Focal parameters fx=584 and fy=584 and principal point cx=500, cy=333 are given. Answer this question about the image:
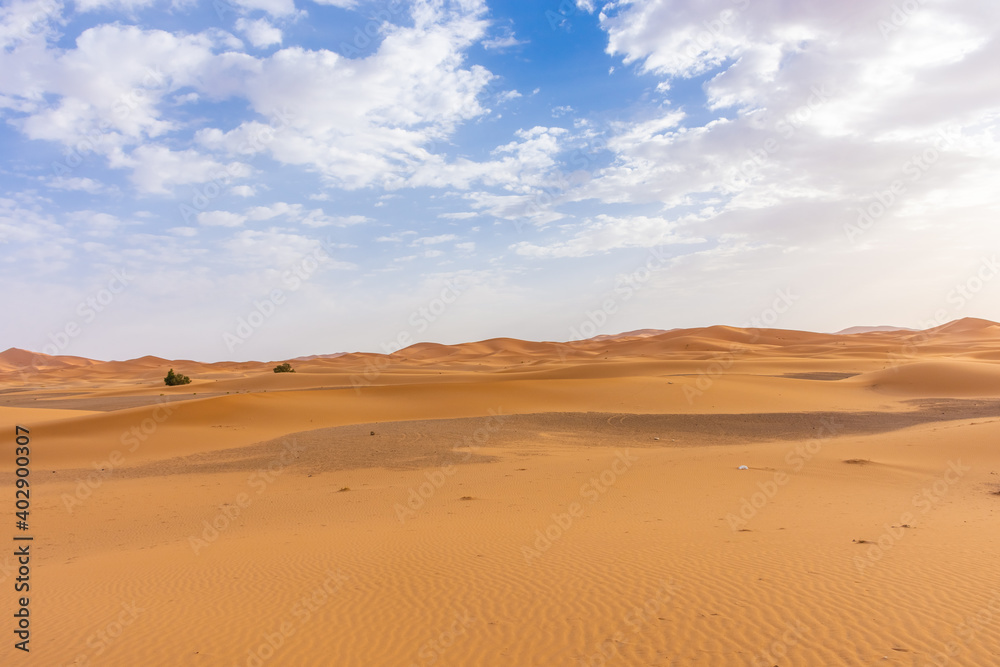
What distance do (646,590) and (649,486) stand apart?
5.60 m

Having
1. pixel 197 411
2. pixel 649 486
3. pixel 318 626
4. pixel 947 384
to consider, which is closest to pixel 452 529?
pixel 318 626

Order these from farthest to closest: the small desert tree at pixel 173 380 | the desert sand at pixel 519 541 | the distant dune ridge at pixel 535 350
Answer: the distant dune ridge at pixel 535 350
the small desert tree at pixel 173 380
the desert sand at pixel 519 541

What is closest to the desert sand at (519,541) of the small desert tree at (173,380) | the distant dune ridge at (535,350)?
the small desert tree at (173,380)

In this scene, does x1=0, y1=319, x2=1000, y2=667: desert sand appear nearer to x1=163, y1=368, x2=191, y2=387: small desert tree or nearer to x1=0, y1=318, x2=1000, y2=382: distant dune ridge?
x1=163, y1=368, x2=191, y2=387: small desert tree

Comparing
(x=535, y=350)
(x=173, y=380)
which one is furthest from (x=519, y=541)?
(x=535, y=350)

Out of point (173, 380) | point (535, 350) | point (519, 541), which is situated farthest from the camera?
point (535, 350)

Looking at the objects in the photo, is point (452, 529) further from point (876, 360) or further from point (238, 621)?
point (876, 360)

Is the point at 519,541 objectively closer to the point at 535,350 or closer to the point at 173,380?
the point at 173,380

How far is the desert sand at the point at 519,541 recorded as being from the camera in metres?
5.06

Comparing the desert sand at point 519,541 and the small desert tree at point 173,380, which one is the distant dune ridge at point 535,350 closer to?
the small desert tree at point 173,380

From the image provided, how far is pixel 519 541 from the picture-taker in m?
7.99

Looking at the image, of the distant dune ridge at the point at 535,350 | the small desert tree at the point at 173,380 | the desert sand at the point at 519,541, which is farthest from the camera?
the distant dune ridge at the point at 535,350

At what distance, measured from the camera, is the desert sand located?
5059mm

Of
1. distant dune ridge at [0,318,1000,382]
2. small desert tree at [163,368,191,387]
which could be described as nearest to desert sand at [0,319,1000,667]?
small desert tree at [163,368,191,387]
